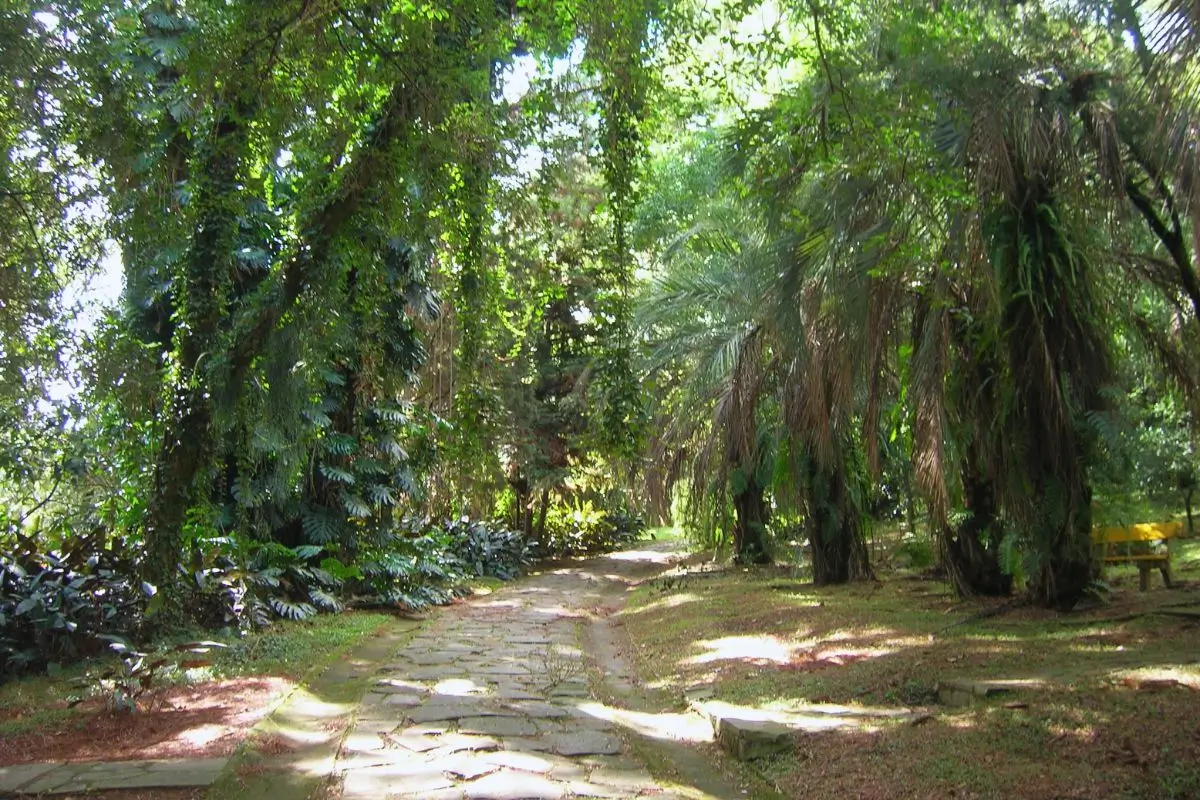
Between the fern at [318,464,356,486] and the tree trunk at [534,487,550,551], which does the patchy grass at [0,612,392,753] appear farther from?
the tree trunk at [534,487,550,551]

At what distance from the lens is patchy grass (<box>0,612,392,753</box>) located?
21.9ft

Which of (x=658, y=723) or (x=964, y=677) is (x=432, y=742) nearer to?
(x=658, y=723)

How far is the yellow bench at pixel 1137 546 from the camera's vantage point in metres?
10.5

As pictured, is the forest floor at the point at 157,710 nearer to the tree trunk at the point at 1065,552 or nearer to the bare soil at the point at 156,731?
the bare soil at the point at 156,731

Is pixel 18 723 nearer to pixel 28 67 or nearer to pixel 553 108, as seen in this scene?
pixel 28 67

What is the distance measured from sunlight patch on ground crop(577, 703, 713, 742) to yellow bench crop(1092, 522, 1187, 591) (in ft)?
18.0

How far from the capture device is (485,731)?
672cm

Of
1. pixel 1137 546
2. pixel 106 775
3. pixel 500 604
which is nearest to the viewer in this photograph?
pixel 106 775

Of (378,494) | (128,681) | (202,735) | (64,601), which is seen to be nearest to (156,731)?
(202,735)

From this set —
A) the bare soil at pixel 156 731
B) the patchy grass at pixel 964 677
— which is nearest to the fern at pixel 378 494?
the patchy grass at pixel 964 677

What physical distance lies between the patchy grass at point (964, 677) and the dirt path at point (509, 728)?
65 centimetres

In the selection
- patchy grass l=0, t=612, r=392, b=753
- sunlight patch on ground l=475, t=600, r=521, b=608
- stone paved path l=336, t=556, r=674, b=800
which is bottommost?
stone paved path l=336, t=556, r=674, b=800

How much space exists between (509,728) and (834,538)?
9.23 metres

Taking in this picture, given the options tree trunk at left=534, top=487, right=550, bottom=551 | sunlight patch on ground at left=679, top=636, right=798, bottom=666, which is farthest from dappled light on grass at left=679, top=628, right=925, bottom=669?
tree trunk at left=534, top=487, right=550, bottom=551
